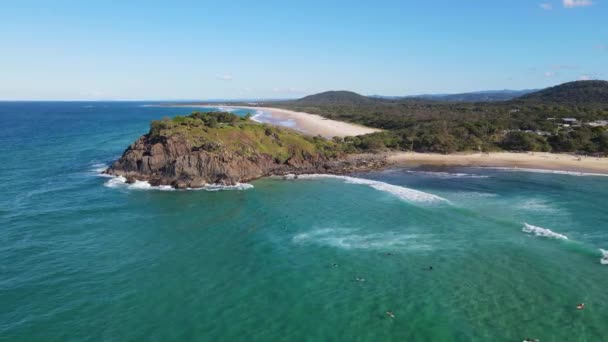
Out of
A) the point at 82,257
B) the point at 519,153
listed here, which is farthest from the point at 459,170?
the point at 82,257

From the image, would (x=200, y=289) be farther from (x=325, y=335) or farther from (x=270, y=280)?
(x=325, y=335)

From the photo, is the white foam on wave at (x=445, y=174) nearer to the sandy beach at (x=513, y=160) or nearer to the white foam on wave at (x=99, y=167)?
the sandy beach at (x=513, y=160)

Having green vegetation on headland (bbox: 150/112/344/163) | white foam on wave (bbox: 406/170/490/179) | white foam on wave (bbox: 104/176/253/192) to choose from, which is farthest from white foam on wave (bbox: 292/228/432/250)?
white foam on wave (bbox: 406/170/490/179)

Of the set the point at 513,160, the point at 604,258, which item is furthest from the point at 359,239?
the point at 513,160

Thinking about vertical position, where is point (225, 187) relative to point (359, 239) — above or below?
above

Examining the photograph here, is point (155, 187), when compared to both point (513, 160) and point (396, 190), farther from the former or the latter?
point (513, 160)

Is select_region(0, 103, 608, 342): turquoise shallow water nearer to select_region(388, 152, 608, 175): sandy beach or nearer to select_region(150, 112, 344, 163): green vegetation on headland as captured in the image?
select_region(150, 112, 344, 163): green vegetation on headland
